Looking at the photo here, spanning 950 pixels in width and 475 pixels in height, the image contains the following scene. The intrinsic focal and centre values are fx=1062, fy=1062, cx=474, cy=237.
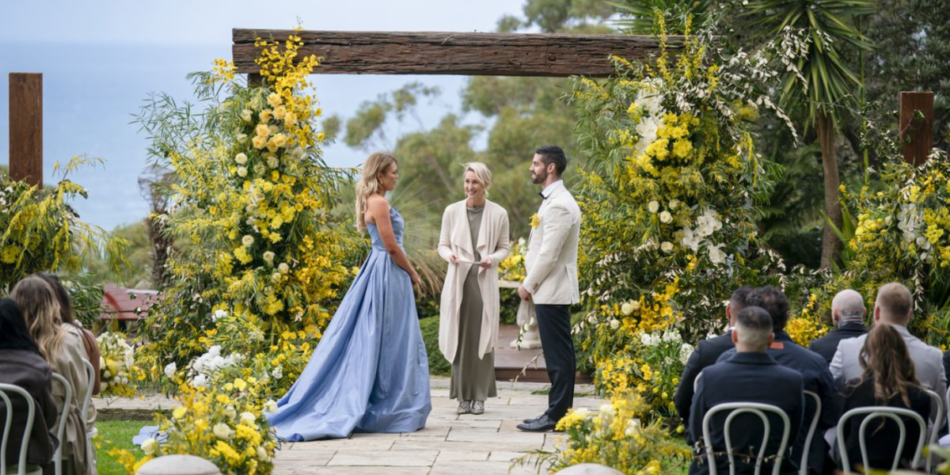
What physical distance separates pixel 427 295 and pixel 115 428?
4936 millimetres

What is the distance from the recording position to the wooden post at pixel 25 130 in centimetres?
686

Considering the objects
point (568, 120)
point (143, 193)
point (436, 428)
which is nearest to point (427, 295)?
point (143, 193)

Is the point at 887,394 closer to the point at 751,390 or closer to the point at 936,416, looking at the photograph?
the point at 936,416

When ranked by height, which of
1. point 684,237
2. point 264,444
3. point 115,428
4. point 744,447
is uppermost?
point 684,237

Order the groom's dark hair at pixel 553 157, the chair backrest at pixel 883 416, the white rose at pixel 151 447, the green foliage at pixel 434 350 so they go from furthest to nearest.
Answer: the green foliage at pixel 434 350 → the groom's dark hair at pixel 553 157 → the white rose at pixel 151 447 → the chair backrest at pixel 883 416

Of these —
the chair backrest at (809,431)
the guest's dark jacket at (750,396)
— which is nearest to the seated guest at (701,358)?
the guest's dark jacket at (750,396)

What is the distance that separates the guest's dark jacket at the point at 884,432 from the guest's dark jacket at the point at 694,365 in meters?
0.52

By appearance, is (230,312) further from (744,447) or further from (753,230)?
(744,447)

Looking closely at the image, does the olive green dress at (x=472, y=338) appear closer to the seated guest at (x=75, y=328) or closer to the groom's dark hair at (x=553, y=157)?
the groom's dark hair at (x=553, y=157)

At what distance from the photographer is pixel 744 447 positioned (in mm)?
3605

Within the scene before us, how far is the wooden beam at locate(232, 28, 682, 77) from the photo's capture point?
22.8 feet

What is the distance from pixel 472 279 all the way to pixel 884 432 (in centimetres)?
299

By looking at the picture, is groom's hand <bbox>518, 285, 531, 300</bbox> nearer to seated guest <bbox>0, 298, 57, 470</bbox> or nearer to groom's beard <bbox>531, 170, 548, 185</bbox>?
groom's beard <bbox>531, 170, 548, 185</bbox>

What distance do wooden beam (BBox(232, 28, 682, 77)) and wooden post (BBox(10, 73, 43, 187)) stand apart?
1.34m
